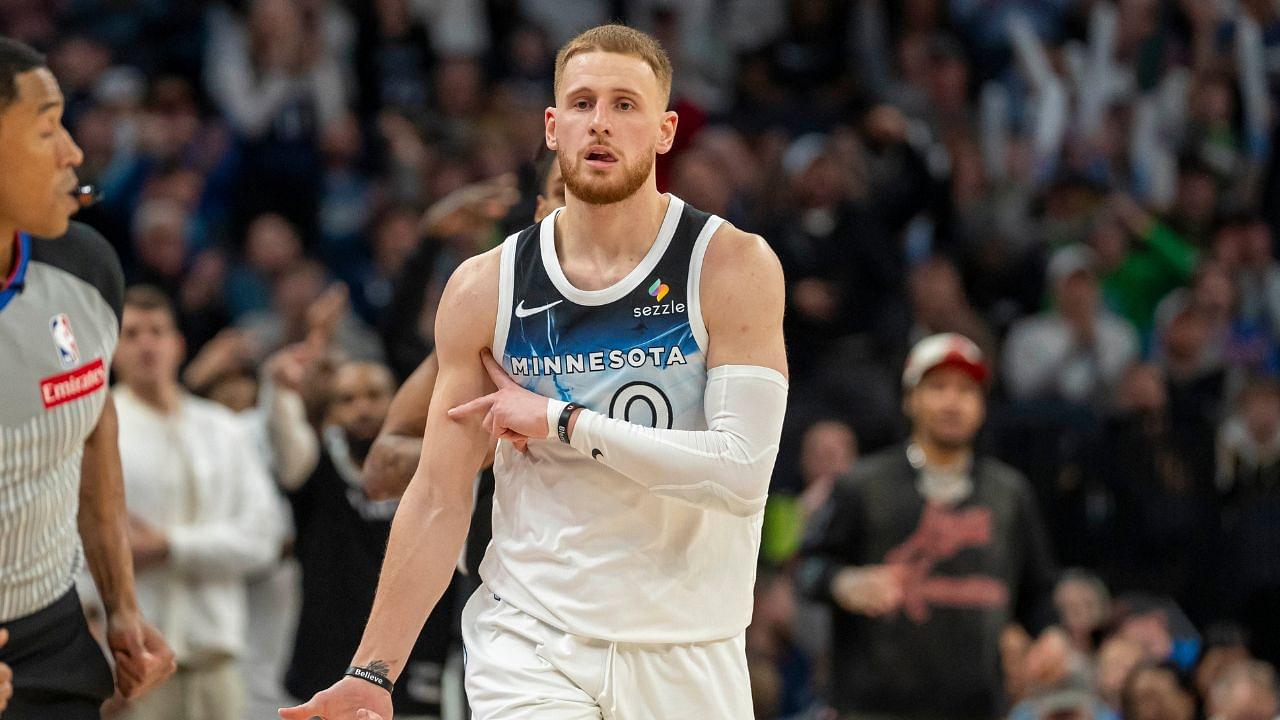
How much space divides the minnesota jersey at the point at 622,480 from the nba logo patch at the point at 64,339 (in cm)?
115

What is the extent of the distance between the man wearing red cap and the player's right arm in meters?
3.45

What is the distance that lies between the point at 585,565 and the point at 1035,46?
10744 millimetres

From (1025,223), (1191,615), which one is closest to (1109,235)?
(1025,223)

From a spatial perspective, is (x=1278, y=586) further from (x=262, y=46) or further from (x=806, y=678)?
(x=262, y=46)

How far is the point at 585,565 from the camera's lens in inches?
181

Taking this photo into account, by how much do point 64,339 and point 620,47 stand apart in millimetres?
1660

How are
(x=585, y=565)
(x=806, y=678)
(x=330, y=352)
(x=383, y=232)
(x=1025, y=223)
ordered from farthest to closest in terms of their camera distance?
(x=1025, y=223), (x=383, y=232), (x=806, y=678), (x=330, y=352), (x=585, y=565)

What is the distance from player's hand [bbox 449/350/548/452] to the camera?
4.50 m

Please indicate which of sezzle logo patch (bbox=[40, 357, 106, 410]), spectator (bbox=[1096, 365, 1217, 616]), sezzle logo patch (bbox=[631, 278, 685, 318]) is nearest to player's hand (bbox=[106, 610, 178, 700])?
sezzle logo patch (bbox=[40, 357, 106, 410])

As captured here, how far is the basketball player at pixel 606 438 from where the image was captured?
4.52 metres

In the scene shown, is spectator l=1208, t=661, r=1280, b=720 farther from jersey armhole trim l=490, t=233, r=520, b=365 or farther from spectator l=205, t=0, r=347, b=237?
spectator l=205, t=0, r=347, b=237

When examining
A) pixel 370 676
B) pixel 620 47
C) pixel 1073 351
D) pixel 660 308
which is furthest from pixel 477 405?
pixel 1073 351

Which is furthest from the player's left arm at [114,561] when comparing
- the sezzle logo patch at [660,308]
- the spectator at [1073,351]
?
the spectator at [1073,351]

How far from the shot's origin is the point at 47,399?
4766mm
